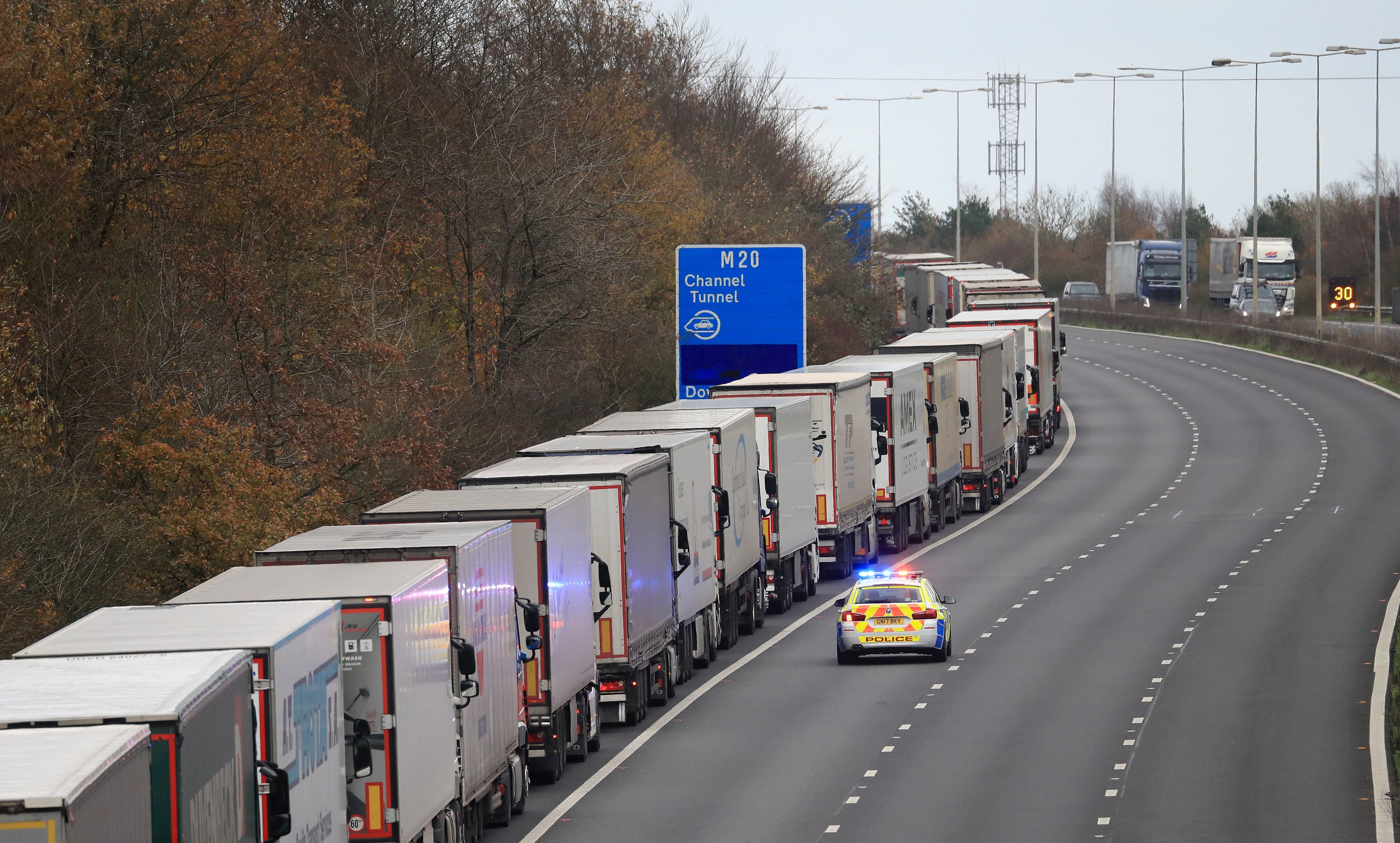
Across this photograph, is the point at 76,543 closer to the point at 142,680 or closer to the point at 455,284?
the point at 142,680

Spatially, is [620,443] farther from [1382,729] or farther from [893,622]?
[1382,729]

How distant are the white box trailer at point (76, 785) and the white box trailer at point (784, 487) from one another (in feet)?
74.3

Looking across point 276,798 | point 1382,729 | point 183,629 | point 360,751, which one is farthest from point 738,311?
point 276,798

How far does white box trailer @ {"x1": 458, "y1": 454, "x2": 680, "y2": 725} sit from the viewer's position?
23.8 metres

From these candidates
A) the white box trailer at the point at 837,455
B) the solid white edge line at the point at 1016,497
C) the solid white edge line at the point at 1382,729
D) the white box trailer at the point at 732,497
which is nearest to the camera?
the solid white edge line at the point at 1382,729

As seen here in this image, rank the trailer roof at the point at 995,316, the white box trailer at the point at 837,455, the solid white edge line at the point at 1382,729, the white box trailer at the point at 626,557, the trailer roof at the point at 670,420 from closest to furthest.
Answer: the solid white edge line at the point at 1382,729 < the white box trailer at the point at 626,557 < the trailer roof at the point at 670,420 < the white box trailer at the point at 837,455 < the trailer roof at the point at 995,316

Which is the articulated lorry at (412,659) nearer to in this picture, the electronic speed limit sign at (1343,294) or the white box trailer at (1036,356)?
the white box trailer at (1036,356)

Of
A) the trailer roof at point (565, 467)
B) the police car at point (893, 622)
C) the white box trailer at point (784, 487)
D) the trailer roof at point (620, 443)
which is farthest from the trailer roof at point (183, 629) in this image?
the white box trailer at point (784, 487)

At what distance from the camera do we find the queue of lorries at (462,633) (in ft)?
35.2

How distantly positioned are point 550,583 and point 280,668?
8.26m

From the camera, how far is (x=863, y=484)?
3969cm

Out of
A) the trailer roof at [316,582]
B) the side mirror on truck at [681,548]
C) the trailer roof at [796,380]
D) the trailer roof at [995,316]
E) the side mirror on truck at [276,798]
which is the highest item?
the trailer roof at [995,316]

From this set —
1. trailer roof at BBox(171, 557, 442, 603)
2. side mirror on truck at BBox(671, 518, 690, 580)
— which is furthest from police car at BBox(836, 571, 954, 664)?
trailer roof at BBox(171, 557, 442, 603)

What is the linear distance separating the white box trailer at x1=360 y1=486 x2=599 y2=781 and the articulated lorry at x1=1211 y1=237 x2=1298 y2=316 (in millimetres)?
84176
